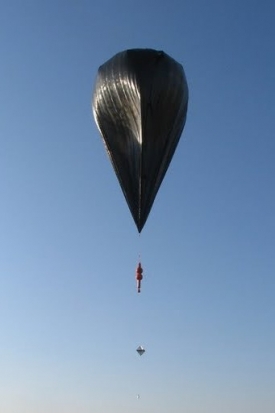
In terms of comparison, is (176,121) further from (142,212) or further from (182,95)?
(142,212)

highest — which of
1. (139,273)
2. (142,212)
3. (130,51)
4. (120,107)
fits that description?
(130,51)

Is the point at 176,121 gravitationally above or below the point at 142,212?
above

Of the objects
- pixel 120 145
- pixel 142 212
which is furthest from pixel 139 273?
pixel 120 145

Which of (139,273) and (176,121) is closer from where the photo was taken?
(176,121)

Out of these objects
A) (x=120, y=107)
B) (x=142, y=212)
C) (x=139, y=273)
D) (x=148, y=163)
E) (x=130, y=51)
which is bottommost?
(x=139, y=273)

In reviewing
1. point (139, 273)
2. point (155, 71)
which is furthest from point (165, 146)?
point (139, 273)

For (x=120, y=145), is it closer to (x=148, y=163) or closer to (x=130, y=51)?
→ (x=148, y=163)
